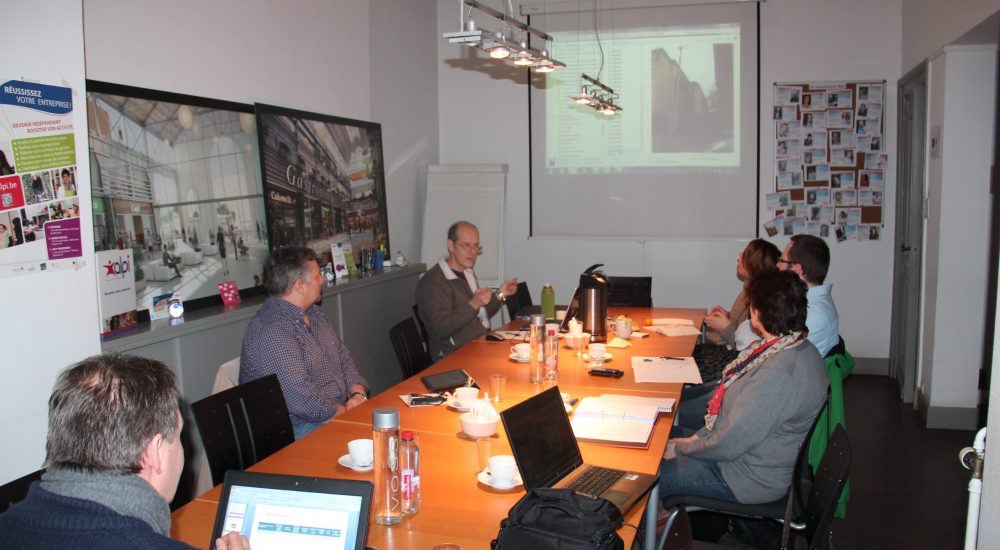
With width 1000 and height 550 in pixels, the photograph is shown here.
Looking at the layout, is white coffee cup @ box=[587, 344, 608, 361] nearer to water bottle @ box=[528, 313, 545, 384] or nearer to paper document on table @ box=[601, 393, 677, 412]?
water bottle @ box=[528, 313, 545, 384]

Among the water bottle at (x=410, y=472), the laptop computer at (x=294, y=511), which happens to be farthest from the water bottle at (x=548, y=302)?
the laptop computer at (x=294, y=511)

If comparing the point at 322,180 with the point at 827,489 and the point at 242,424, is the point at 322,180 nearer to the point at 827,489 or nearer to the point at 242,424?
the point at 242,424

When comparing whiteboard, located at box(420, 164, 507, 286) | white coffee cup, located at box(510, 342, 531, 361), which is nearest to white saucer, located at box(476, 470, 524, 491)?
white coffee cup, located at box(510, 342, 531, 361)

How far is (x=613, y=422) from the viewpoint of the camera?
2826 mm

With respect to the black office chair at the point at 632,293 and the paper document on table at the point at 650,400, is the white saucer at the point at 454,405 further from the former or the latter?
the black office chair at the point at 632,293

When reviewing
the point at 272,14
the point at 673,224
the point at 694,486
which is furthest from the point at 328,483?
the point at 673,224

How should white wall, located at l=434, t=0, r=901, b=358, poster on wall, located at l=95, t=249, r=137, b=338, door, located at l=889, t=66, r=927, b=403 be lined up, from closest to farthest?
poster on wall, located at l=95, t=249, r=137, b=338 < door, located at l=889, t=66, r=927, b=403 < white wall, located at l=434, t=0, r=901, b=358


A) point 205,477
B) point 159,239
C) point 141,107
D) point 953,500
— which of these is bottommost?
point 953,500

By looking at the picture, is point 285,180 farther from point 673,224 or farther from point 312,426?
point 673,224

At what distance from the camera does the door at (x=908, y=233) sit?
6.05 m

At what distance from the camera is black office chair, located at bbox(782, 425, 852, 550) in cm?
219

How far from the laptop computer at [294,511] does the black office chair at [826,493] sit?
1333mm

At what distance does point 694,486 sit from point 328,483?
5.53ft

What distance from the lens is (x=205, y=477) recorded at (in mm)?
3672
